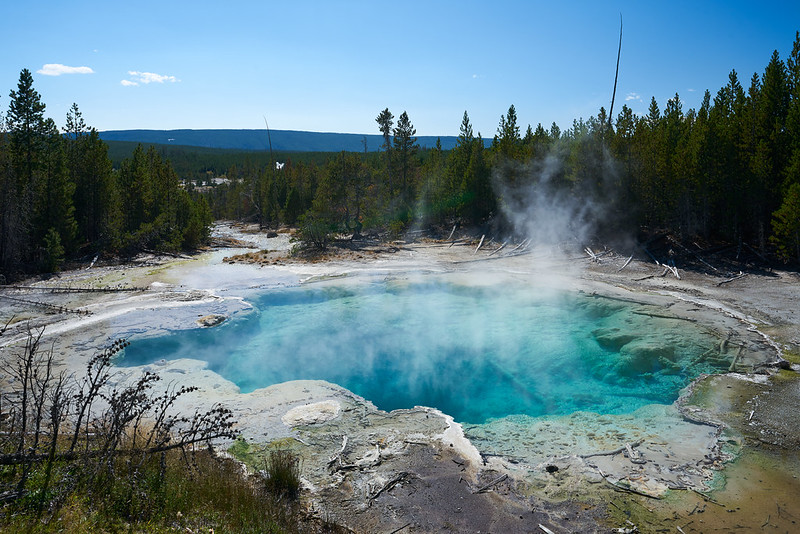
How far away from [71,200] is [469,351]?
1942 cm

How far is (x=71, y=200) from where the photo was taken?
822 inches

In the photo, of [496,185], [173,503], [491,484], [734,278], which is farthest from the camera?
[496,185]

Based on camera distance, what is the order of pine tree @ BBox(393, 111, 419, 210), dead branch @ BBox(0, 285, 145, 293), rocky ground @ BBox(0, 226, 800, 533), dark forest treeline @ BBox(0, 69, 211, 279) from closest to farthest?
rocky ground @ BBox(0, 226, 800, 533), dead branch @ BBox(0, 285, 145, 293), dark forest treeline @ BBox(0, 69, 211, 279), pine tree @ BBox(393, 111, 419, 210)

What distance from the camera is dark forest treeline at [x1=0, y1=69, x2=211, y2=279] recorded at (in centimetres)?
1806

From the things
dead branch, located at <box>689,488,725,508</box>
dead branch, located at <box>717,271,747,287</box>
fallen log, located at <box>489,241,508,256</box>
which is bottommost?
dead branch, located at <box>689,488,725,508</box>

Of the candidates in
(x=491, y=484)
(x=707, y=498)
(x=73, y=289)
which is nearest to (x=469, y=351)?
(x=491, y=484)

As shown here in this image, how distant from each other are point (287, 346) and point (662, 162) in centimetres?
1723

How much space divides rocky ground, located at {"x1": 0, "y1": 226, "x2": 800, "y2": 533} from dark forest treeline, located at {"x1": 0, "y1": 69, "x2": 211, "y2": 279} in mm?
6491

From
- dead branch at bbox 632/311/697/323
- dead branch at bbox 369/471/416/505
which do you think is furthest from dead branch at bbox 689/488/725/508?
dead branch at bbox 632/311/697/323

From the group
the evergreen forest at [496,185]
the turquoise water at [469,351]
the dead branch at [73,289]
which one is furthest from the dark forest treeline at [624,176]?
the dead branch at [73,289]

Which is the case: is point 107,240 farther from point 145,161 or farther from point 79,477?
point 79,477

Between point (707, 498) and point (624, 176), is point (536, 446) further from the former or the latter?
point (624, 176)

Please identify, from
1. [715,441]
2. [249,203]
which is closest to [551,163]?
[715,441]

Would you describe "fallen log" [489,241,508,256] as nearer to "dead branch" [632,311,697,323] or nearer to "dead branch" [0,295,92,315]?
"dead branch" [632,311,697,323]
